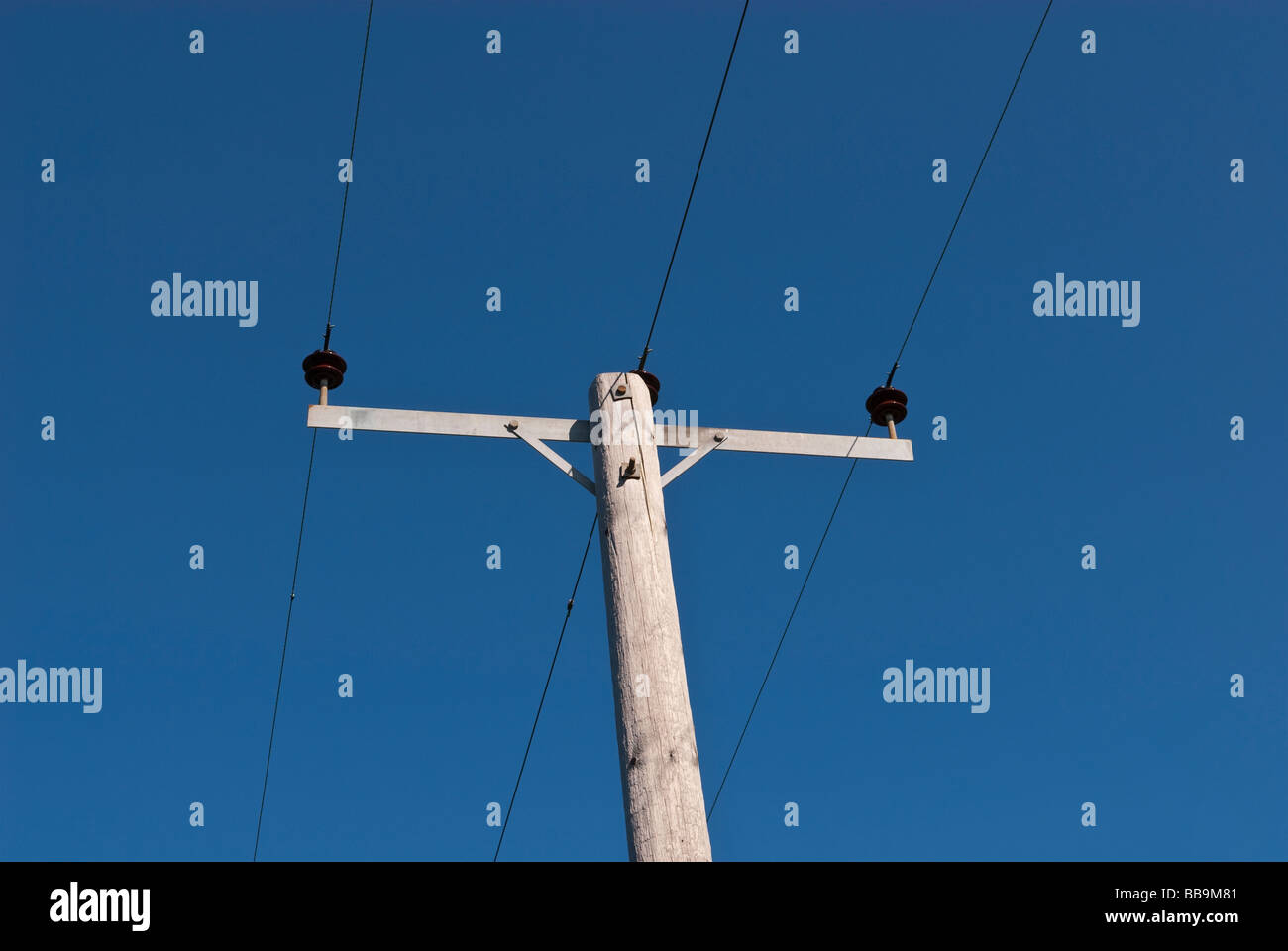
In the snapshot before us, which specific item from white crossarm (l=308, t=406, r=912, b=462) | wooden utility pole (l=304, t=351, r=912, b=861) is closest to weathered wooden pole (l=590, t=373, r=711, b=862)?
wooden utility pole (l=304, t=351, r=912, b=861)

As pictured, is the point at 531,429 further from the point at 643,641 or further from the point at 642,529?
the point at 643,641

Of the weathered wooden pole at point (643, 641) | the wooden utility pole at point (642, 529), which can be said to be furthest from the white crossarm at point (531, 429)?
the weathered wooden pole at point (643, 641)

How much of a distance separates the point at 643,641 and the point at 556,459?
1.12 meters

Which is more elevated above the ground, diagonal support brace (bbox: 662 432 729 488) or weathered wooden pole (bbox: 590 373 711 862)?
diagonal support brace (bbox: 662 432 729 488)

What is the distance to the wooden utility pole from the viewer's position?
3.95 m

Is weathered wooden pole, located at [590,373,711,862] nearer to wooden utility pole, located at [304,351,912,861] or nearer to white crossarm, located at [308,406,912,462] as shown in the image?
wooden utility pole, located at [304,351,912,861]

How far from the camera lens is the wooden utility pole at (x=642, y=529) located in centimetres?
395
